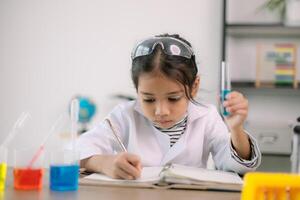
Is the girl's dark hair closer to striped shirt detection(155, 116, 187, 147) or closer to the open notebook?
striped shirt detection(155, 116, 187, 147)

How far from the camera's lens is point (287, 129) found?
3170mm

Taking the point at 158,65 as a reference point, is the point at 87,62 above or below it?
above

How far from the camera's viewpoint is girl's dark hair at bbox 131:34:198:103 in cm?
138

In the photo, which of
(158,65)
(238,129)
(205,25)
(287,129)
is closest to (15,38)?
(205,25)

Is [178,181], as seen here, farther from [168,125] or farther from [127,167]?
[168,125]

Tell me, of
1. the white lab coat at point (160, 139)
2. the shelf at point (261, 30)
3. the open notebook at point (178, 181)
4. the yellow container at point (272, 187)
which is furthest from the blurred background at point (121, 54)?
the yellow container at point (272, 187)

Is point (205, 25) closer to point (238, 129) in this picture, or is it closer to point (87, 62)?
point (87, 62)

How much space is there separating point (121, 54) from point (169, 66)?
218cm

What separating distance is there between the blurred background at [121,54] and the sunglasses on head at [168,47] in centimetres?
187

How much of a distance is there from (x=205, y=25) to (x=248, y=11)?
0.99ft

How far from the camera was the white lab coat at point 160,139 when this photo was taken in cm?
145

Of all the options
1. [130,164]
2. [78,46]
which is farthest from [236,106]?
[78,46]

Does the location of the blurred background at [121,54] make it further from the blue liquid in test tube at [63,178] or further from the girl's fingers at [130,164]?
the blue liquid in test tube at [63,178]

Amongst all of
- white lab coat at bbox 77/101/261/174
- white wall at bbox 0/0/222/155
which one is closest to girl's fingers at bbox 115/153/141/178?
white lab coat at bbox 77/101/261/174
